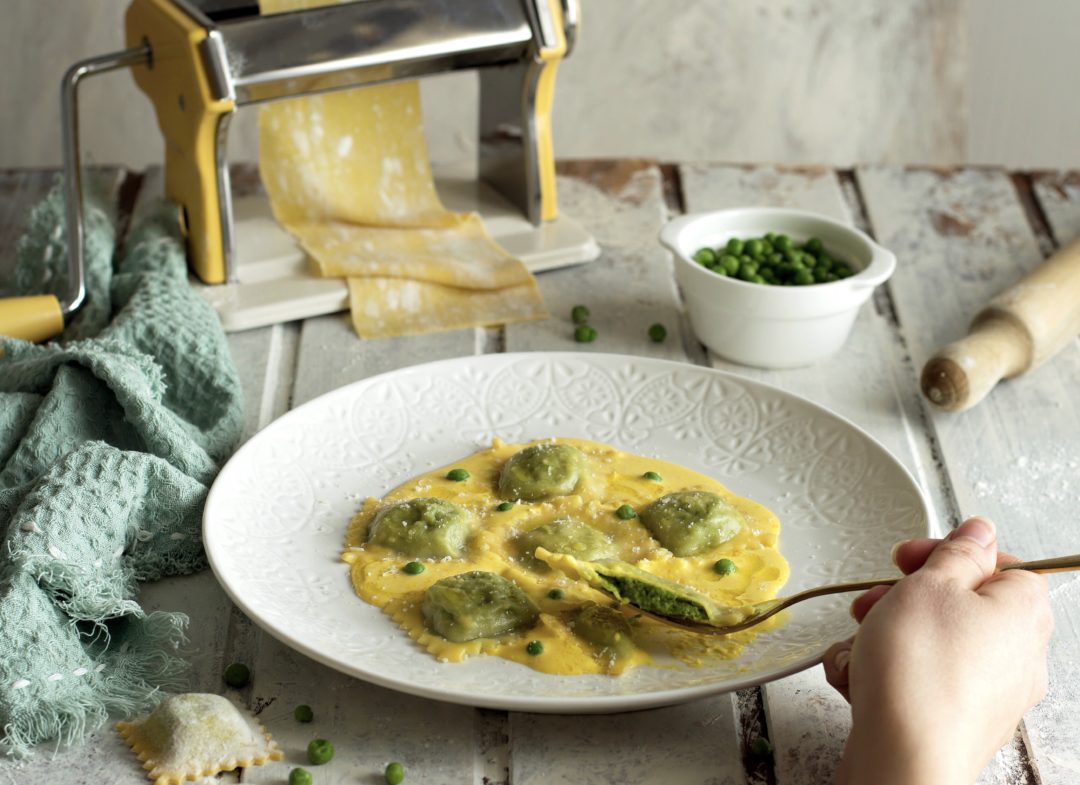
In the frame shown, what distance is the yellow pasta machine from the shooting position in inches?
78.1

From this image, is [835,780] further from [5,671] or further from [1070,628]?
[5,671]

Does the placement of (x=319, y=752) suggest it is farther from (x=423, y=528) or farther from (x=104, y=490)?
(x=104, y=490)

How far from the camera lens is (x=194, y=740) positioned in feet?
4.08

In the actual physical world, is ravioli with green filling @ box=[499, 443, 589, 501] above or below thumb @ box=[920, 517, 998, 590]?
below

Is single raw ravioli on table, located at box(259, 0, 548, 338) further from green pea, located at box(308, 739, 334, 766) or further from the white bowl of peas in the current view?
green pea, located at box(308, 739, 334, 766)

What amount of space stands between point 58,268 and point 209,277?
0.25 m

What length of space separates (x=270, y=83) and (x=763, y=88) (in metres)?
2.13

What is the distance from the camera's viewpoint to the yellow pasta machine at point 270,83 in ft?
6.51

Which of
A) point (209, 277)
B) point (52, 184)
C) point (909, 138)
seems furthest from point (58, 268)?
point (909, 138)

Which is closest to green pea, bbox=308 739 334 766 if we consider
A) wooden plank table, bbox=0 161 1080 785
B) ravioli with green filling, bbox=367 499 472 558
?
wooden plank table, bbox=0 161 1080 785

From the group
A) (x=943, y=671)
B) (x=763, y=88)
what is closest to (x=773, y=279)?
(x=943, y=671)

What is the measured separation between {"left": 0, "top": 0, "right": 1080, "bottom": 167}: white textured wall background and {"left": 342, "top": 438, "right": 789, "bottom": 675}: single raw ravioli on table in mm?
2241

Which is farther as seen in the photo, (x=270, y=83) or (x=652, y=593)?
(x=270, y=83)

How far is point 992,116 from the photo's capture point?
3.93 m
